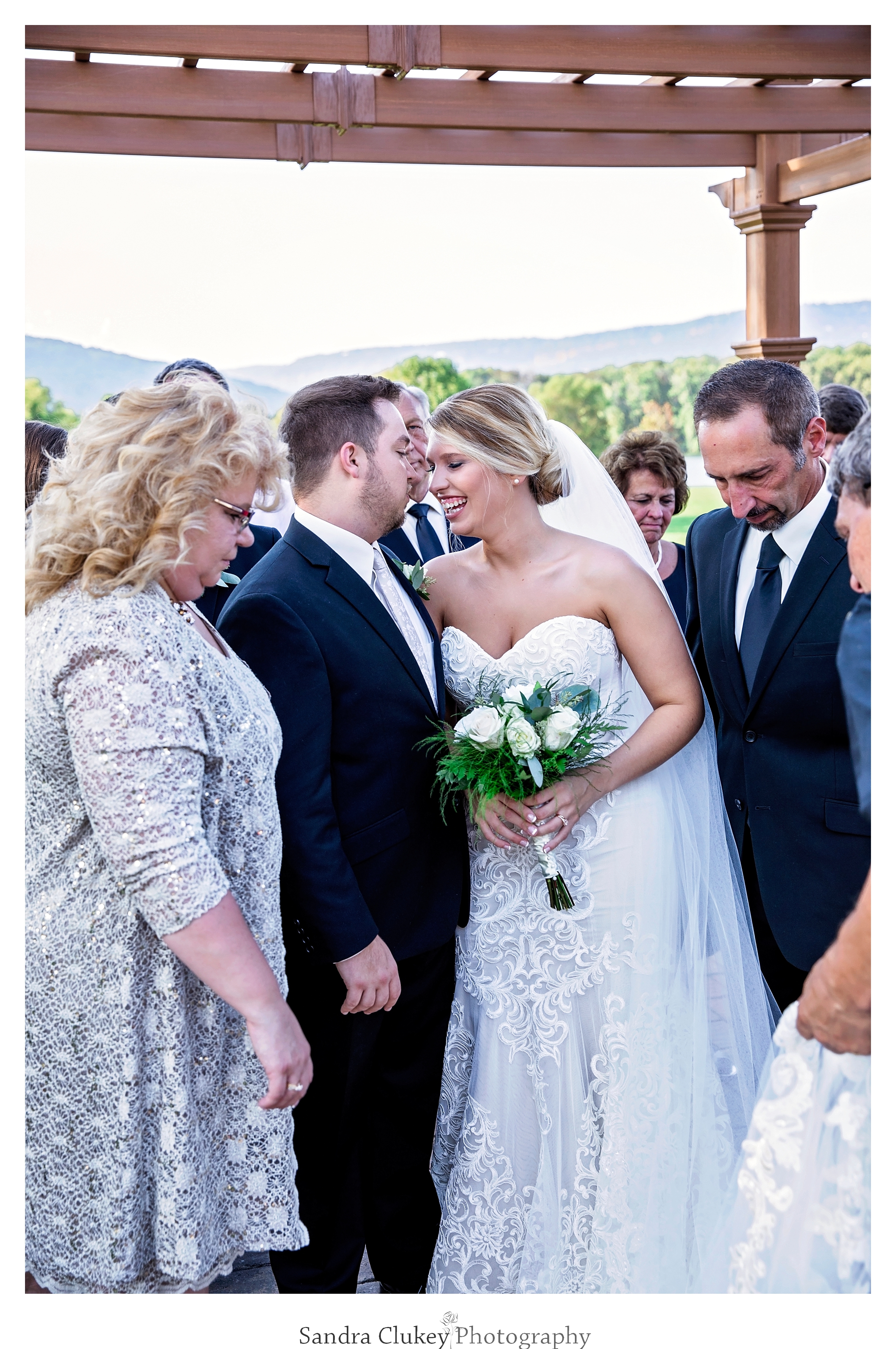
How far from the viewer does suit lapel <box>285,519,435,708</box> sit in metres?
2.81

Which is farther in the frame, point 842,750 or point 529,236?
point 529,236

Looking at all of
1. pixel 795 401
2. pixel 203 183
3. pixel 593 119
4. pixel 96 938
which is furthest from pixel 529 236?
pixel 96 938

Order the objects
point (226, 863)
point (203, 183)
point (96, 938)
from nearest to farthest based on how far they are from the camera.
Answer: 1. point (96, 938)
2. point (226, 863)
3. point (203, 183)

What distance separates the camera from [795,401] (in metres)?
3.12

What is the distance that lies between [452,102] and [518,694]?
468cm

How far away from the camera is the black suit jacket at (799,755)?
116 inches

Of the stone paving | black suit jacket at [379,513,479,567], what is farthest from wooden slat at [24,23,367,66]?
the stone paving

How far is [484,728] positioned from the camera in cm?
275

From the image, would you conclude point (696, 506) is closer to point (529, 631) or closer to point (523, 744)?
point (529, 631)

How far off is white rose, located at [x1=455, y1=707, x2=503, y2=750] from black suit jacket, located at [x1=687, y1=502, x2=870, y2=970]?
797 mm
